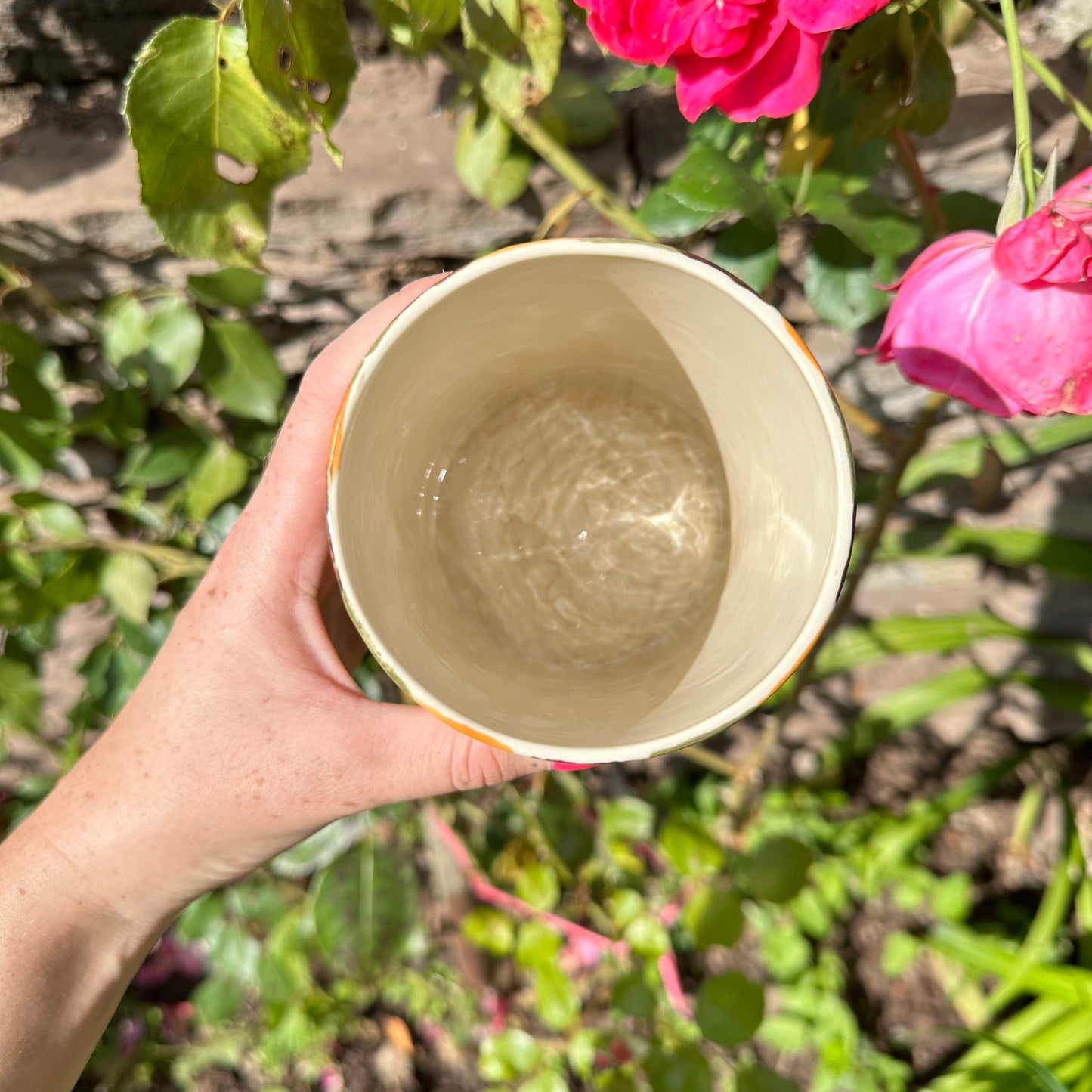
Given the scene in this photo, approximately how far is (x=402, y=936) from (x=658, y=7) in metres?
1.03

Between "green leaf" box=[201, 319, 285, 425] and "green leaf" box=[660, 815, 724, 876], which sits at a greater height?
"green leaf" box=[201, 319, 285, 425]

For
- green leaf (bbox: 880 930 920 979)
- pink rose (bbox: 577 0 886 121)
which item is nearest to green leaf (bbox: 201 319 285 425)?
pink rose (bbox: 577 0 886 121)

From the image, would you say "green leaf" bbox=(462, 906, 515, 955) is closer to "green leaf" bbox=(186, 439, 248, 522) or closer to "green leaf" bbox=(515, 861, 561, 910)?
"green leaf" bbox=(515, 861, 561, 910)

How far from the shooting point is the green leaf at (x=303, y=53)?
1.32 feet

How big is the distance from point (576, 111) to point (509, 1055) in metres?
1.20

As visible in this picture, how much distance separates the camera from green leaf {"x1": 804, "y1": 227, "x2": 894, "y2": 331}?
0.64 metres

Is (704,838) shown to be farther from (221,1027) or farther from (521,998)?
(221,1027)

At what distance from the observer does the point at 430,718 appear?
65cm

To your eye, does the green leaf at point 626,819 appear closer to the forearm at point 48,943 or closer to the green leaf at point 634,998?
the green leaf at point 634,998

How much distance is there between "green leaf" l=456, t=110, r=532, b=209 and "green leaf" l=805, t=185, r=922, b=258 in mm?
271

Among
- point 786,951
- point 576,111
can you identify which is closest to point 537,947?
point 786,951

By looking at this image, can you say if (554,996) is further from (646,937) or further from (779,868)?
(779,868)

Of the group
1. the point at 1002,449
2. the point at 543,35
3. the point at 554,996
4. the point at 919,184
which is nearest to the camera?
the point at 543,35

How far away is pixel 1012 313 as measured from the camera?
0.42 m
